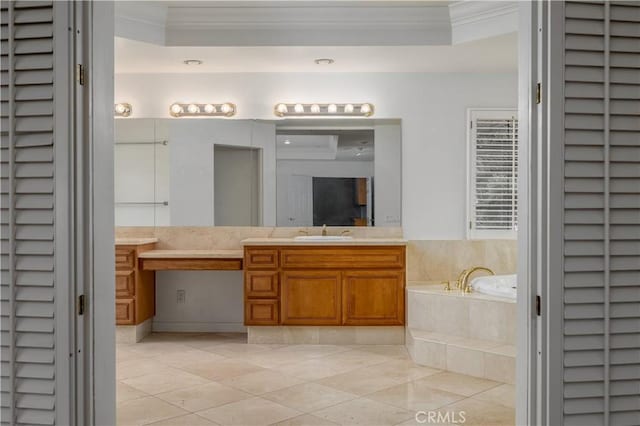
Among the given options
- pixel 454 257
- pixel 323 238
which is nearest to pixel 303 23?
pixel 323 238

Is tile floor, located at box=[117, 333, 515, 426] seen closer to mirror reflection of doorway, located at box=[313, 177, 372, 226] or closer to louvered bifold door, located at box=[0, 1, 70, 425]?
mirror reflection of doorway, located at box=[313, 177, 372, 226]

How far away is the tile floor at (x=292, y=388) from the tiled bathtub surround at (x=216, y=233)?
102 cm

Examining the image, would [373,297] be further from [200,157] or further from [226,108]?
[226,108]

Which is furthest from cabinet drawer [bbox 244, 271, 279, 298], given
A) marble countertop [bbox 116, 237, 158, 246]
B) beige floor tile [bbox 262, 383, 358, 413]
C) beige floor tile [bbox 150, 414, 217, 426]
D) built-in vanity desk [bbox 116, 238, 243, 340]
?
beige floor tile [bbox 150, 414, 217, 426]

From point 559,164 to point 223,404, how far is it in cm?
258

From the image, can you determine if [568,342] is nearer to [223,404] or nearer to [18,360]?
[18,360]

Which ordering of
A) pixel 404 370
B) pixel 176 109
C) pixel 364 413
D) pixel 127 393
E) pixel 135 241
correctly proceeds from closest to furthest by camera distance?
pixel 364 413, pixel 127 393, pixel 404 370, pixel 135 241, pixel 176 109

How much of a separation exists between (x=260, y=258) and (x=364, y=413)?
6.60ft

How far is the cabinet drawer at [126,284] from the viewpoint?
Answer: 489cm

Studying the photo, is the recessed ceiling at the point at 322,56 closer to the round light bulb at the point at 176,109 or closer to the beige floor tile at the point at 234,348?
the round light bulb at the point at 176,109

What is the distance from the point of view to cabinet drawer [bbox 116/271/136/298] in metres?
4.89

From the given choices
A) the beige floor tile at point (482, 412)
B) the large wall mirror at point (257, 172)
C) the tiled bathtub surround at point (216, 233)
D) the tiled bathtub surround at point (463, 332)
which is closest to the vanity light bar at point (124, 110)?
the large wall mirror at point (257, 172)

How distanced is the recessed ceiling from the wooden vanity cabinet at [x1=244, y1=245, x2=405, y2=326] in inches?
66.7

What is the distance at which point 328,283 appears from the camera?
15.9 feet
